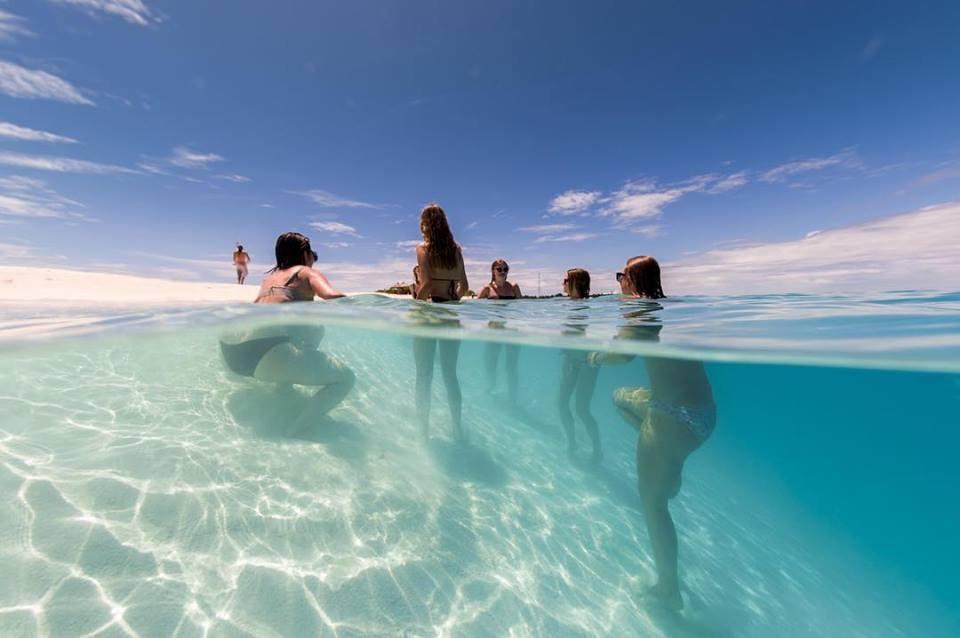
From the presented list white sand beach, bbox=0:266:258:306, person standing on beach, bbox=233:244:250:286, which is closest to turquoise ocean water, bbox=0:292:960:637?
white sand beach, bbox=0:266:258:306

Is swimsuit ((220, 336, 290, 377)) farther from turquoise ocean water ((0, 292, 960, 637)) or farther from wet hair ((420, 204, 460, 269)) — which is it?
wet hair ((420, 204, 460, 269))

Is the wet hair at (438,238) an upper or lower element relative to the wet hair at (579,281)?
upper

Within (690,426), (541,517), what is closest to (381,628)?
(541,517)

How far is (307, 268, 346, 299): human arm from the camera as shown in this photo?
15.9ft

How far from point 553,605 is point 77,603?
4.23m

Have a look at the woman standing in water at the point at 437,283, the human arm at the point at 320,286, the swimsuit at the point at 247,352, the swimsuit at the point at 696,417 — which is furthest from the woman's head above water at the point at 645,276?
the swimsuit at the point at 247,352

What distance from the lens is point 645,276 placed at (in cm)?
485

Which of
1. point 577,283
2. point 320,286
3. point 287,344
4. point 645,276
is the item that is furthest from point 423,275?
point 577,283

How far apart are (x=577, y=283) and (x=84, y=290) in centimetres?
1437

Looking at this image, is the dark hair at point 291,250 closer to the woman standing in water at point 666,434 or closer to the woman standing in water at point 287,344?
the woman standing in water at point 287,344

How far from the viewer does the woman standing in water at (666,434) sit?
374 centimetres

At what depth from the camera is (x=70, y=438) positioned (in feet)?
13.6

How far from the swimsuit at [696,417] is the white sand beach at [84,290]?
896 centimetres

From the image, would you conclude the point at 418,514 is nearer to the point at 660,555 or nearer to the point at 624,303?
the point at 660,555
